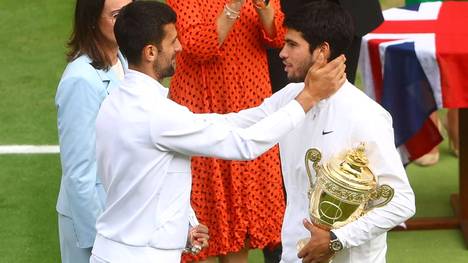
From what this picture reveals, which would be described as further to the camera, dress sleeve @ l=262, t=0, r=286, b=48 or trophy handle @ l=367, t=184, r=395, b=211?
dress sleeve @ l=262, t=0, r=286, b=48

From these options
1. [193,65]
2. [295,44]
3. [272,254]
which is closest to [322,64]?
[295,44]

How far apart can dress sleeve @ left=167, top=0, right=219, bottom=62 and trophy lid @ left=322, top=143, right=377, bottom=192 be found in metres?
1.49

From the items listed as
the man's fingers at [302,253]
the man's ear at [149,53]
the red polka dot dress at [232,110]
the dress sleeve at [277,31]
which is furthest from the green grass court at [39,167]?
the man's ear at [149,53]

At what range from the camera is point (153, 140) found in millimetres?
4340

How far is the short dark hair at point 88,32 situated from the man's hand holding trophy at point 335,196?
118 cm

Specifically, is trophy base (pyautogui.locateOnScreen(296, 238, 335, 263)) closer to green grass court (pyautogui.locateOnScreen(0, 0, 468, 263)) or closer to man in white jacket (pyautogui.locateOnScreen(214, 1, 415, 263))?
man in white jacket (pyautogui.locateOnScreen(214, 1, 415, 263))

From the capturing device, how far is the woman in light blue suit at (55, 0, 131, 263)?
5043 mm

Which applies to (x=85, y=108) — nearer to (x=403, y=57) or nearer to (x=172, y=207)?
(x=172, y=207)

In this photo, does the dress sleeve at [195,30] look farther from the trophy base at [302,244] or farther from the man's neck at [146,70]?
the trophy base at [302,244]

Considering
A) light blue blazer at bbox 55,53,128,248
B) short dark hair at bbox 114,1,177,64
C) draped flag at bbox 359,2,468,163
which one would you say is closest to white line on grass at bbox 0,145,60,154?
draped flag at bbox 359,2,468,163

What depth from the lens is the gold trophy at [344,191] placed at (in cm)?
434

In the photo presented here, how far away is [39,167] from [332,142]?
443 centimetres

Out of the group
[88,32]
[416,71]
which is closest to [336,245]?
[88,32]

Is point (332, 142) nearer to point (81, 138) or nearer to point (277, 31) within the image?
point (81, 138)
